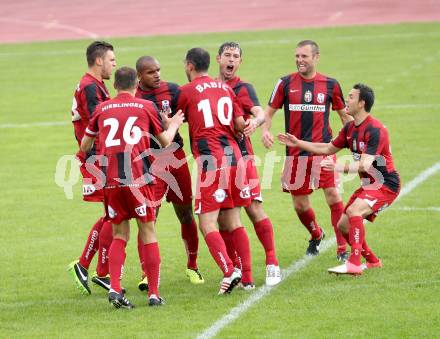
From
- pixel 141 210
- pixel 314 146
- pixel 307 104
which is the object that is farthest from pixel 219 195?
pixel 307 104

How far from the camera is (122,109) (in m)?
9.65

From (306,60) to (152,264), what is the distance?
328 cm

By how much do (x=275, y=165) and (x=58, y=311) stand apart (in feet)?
24.8

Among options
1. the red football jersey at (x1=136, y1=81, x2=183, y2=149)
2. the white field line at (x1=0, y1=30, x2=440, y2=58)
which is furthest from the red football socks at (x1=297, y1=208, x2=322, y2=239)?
the white field line at (x1=0, y1=30, x2=440, y2=58)

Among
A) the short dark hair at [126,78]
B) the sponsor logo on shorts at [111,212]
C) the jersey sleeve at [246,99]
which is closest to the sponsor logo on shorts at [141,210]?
the sponsor logo on shorts at [111,212]

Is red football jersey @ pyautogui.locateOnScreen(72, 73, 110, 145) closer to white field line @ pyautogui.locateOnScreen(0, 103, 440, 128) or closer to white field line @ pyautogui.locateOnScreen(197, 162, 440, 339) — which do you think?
white field line @ pyautogui.locateOnScreen(197, 162, 440, 339)

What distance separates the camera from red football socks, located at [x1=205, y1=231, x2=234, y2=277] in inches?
394

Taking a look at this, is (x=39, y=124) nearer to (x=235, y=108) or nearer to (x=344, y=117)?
(x=344, y=117)

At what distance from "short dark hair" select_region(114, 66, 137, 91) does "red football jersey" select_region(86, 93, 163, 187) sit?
76mm

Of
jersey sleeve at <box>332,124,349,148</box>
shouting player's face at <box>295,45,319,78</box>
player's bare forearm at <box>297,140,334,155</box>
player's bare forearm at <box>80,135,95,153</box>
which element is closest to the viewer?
player's bare forearm at <box>80,135,95,153</box>

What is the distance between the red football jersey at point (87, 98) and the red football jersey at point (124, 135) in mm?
811

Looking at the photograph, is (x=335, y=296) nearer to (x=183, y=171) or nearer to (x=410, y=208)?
(x=183, y=171)

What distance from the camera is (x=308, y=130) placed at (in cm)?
1182

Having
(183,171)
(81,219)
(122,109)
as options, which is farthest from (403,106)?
(122,109)
